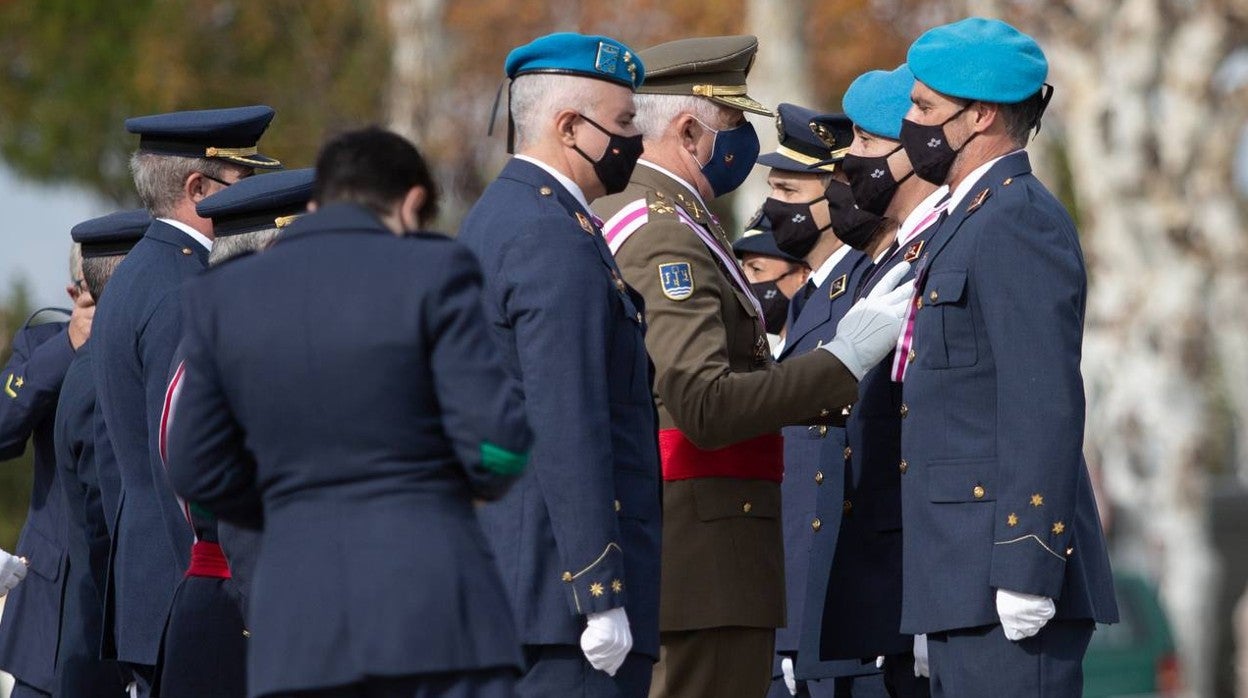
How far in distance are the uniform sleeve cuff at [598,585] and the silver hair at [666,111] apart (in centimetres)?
163

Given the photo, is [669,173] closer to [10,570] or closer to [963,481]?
[963,481]

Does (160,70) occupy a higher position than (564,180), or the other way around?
(564,180)

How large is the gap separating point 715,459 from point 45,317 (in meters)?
3.80

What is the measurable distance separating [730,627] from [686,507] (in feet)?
1.08

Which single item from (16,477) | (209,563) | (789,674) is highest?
(209,563)

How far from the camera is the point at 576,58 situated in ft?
17.1

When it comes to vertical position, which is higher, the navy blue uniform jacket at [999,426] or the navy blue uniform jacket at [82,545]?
the navy blue uniform jacket at [999,426]

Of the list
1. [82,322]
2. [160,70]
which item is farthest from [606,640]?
[160,70]

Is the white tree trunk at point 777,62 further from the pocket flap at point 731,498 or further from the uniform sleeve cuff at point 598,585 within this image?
the uniform sleeve cuff at point 598,585

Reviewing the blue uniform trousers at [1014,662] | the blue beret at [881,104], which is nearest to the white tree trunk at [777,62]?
the blue beret at [881,104]

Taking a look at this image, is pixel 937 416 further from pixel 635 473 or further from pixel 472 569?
pixel 472 569

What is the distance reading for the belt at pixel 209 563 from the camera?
17.7 feet

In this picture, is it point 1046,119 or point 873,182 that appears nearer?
point 873,182

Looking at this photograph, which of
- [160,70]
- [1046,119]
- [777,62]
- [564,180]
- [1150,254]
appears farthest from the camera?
[160,70]
